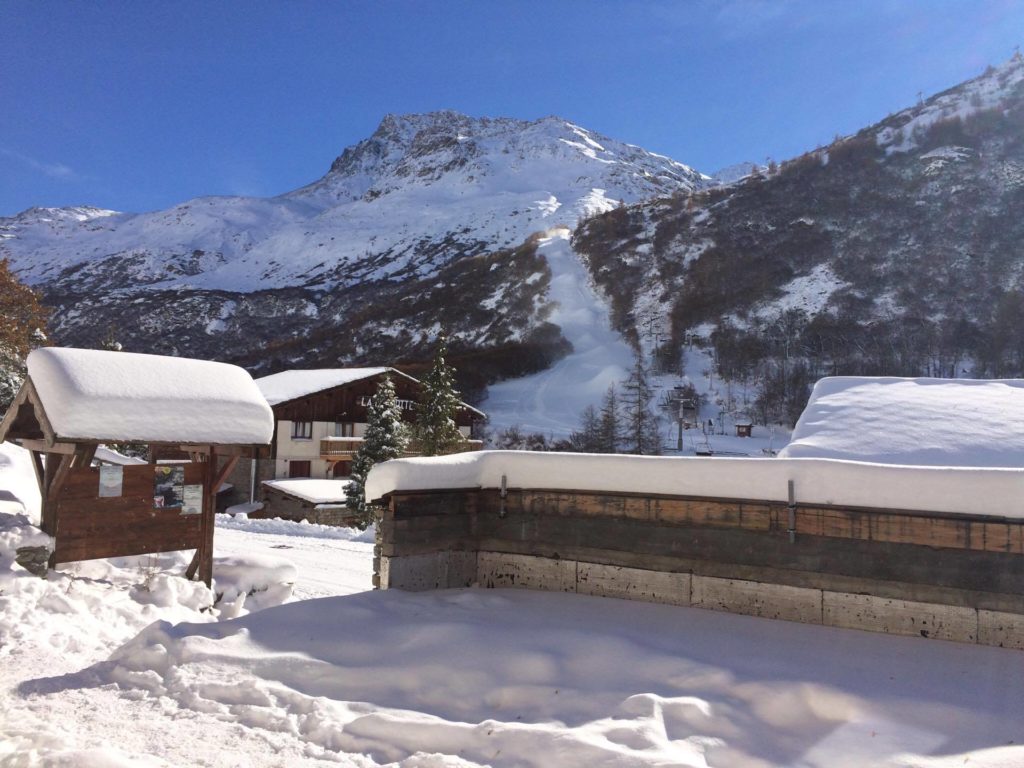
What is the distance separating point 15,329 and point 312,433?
48.9 ft

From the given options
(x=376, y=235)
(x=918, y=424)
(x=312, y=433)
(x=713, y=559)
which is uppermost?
(x=376, y=235)

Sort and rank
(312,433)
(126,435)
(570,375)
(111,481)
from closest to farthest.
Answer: (126,435)
(111,481)
(312,433)
(570,375)

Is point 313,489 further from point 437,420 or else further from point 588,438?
point 588,438

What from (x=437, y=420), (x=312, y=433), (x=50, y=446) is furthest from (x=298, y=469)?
(x=50, y=446)

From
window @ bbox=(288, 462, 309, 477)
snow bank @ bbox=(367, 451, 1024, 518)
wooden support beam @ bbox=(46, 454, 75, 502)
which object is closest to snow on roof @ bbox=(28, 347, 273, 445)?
wooden support beam @ bbox=(46, 454, 75, 502)

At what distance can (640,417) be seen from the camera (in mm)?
47312

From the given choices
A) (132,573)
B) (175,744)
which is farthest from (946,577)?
(132,573)

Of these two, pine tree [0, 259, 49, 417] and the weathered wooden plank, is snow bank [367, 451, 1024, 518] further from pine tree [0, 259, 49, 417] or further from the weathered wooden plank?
pine tree [0, 259, 49, 417]

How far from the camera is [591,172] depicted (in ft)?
577

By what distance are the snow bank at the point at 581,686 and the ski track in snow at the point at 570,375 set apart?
1638 inches

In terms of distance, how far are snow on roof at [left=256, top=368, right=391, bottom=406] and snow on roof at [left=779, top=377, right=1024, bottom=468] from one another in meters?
31.0

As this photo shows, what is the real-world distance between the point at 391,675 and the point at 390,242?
154754 millimetres

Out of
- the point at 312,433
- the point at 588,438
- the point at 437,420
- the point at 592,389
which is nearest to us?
the point at 437,420

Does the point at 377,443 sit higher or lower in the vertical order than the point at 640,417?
lower
